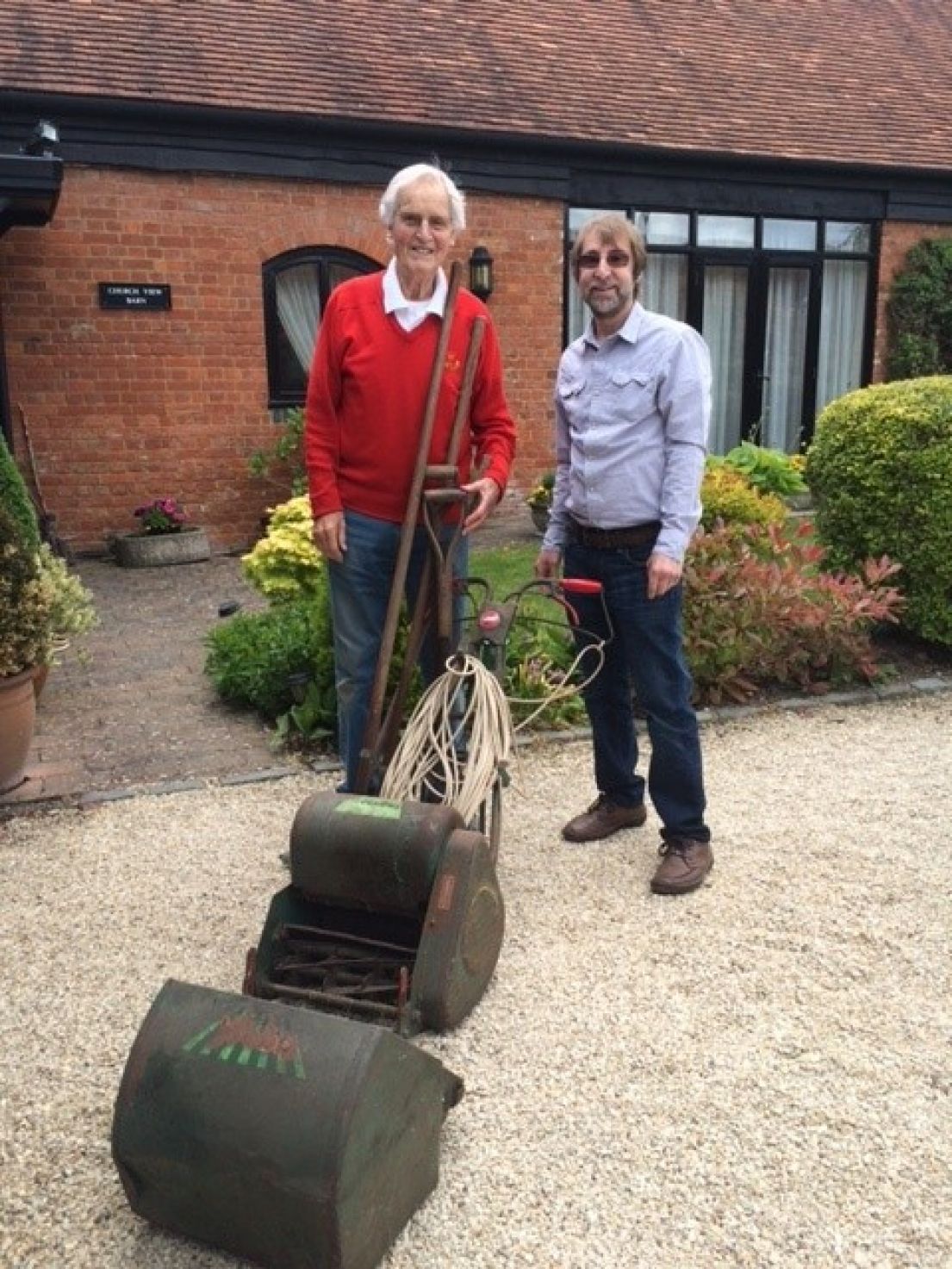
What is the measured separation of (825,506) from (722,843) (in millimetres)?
3012

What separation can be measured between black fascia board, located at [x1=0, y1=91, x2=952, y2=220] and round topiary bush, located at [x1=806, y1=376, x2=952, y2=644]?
17.0ft

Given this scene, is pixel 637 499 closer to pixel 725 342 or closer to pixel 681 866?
pixel 681 866

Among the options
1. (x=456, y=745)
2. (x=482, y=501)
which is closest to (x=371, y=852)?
(x=456, y=745)

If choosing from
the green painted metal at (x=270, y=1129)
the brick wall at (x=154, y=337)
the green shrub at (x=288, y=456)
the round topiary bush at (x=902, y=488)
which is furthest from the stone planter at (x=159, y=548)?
the green painted metal at (x=270, y=1129)

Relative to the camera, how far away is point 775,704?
547 centimetres

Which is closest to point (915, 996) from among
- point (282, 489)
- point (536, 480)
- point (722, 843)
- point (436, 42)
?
point (722, 843)

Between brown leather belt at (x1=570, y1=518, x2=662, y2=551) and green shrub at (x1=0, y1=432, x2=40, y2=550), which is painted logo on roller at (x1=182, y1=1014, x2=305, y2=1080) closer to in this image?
brown leather belt at (x1=570, y1=518, x2=662, y2=551)

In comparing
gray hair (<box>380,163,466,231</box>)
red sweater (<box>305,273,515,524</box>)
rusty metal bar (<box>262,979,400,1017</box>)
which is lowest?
rusty metal bar (<box>262,979,400,1017</box>)

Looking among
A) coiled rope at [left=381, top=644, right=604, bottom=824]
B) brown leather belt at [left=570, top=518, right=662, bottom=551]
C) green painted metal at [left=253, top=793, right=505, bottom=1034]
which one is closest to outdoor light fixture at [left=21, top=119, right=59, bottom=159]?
brown leather belt at [left=570, top=518, right=662, bottom=551]

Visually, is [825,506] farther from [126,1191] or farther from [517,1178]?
[126,1191]

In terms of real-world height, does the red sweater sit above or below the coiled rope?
above

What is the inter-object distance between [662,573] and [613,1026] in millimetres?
1250

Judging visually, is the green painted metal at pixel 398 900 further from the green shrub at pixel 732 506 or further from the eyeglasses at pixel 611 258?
the green shrub at pixel 732 506

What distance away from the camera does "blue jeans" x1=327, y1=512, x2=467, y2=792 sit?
3412 millimetres
